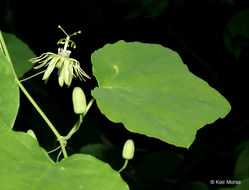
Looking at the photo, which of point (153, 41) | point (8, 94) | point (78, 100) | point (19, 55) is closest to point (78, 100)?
point (78, 100)

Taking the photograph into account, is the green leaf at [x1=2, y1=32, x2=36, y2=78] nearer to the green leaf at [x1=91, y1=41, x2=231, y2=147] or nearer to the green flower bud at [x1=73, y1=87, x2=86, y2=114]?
the green leaf at [x1=91, y1=41, x2=231, y2=147]

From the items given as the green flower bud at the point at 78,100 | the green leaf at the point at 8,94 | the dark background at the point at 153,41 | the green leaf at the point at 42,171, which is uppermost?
the green leaf at the point at 8,94

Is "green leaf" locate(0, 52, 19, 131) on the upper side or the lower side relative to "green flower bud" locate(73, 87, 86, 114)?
upper

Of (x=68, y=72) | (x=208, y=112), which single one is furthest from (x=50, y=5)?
(x=208, y=112)

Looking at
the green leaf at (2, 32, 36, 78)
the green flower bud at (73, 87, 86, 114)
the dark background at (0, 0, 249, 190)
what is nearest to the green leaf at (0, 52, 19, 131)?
the green flower bud at (73, 87, 86, 114)

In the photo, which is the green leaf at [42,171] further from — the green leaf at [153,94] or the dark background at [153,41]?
the dark background at [153,41]

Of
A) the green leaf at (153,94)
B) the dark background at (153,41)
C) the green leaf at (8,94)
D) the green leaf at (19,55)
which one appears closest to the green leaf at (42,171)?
the green leaf at (8,94)
